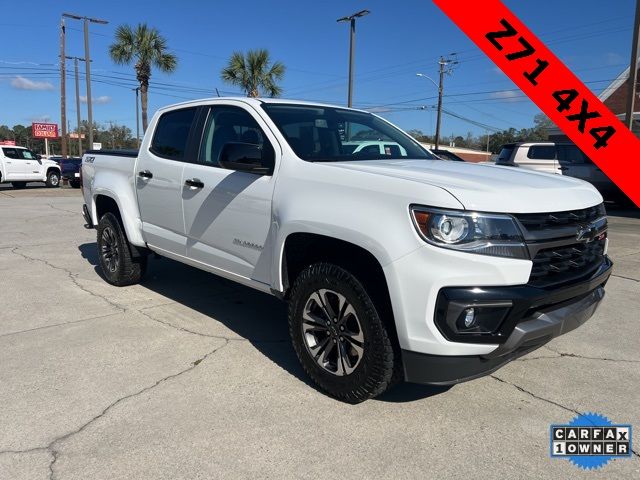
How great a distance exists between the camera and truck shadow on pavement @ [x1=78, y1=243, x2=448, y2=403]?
354 cm

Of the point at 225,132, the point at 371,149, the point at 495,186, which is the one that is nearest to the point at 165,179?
the point at 225,132

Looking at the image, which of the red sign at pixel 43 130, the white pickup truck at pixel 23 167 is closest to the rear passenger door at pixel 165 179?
the white pickup truck at pixel 23 167

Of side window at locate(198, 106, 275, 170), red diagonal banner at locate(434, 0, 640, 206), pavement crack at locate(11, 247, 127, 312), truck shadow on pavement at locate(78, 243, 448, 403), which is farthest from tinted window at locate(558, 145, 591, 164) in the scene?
pavement crack at locate(11, 247, 127, 312)

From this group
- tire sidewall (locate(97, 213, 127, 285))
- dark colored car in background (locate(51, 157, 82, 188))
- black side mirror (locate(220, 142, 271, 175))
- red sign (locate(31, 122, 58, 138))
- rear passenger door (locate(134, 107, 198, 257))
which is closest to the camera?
black side mirror (locate(220, 142, 271, 175))

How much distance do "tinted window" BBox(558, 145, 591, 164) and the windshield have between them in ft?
40.3

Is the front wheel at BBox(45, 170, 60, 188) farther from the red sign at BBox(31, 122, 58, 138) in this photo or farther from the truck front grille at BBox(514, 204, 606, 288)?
the red sign at BBox(31, 122, 58, 138)

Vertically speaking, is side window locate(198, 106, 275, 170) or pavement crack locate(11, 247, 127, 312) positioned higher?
side window locate(198, 106, 275, 170)

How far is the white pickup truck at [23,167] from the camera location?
22375mm

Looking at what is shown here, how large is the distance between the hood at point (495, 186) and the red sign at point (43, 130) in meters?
85.5

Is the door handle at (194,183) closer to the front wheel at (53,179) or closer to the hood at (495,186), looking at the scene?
the hood at (495,186)

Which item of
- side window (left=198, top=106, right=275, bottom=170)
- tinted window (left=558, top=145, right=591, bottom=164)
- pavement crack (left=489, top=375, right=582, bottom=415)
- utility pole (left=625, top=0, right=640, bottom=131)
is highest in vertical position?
utility pole (left=625, top=0, right=640, bottom=131)

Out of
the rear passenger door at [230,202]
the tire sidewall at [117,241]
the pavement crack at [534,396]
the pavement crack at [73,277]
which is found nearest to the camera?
the pavement crack at [534,396]

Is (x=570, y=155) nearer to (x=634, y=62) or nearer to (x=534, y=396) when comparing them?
(x=634, y=62)

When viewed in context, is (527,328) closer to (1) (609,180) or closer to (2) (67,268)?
(2) (67,268)
